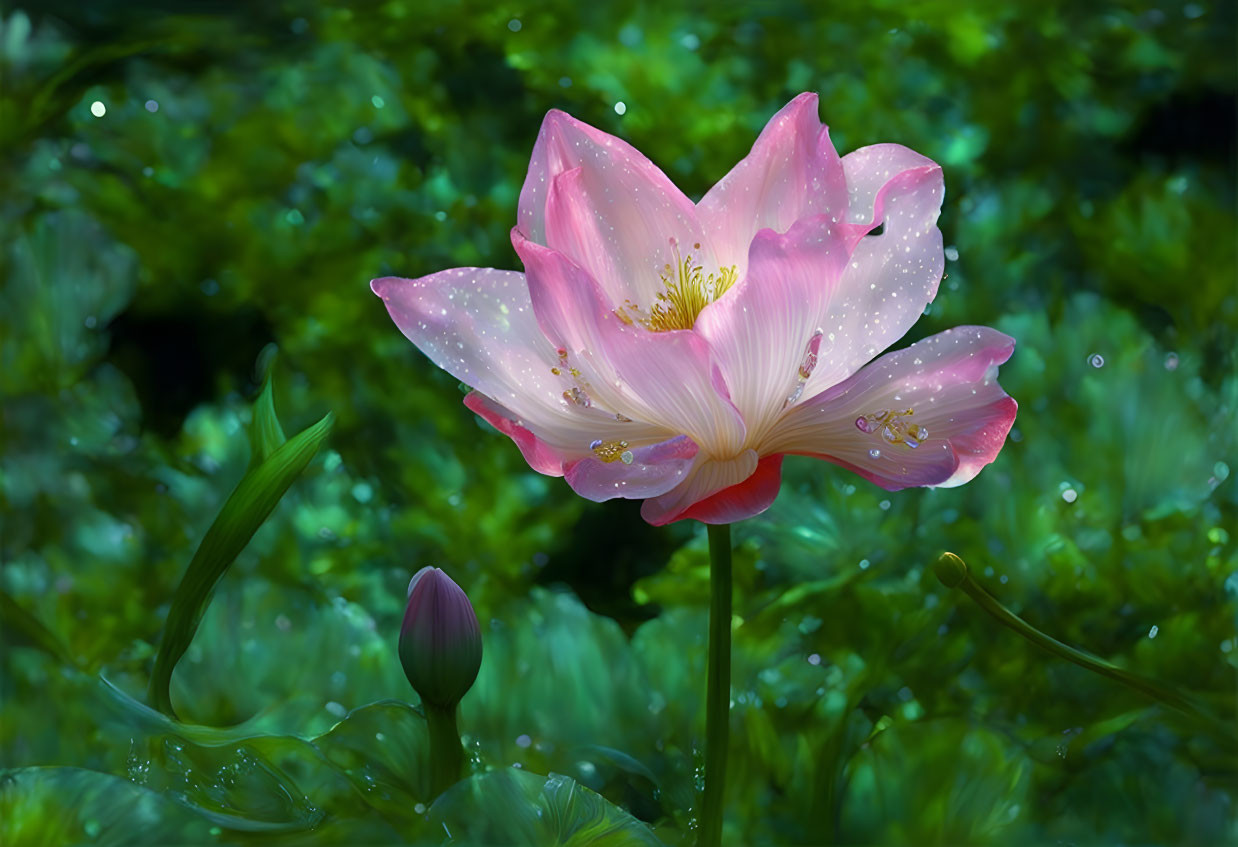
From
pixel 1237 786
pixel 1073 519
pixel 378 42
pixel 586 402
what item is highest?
pixel 378 42

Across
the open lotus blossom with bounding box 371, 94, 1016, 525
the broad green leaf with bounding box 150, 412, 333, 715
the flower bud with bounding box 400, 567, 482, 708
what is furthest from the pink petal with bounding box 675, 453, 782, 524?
the broad green leaf with bounding box 150, 412, 333, 715

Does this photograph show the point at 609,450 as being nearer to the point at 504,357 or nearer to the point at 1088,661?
the point at 504,357

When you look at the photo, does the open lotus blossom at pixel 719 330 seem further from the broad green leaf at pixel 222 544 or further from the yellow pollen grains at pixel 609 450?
the broad green leaf at pixel 222 544

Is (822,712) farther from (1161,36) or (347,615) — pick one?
(1161,36)

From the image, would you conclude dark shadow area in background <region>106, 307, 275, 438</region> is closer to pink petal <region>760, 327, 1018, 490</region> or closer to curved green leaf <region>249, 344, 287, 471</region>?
curved green leaf <region>249, 344, 287, 471</region>

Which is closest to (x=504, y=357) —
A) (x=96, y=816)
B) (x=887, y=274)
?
(x=887, y=274)

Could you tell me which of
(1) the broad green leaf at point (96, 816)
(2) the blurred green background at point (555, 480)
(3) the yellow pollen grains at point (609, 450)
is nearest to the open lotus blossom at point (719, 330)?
(3) the yellow pollen grains at point (609, 450)

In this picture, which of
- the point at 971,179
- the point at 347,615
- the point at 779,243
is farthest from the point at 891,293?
the point at 347,615
